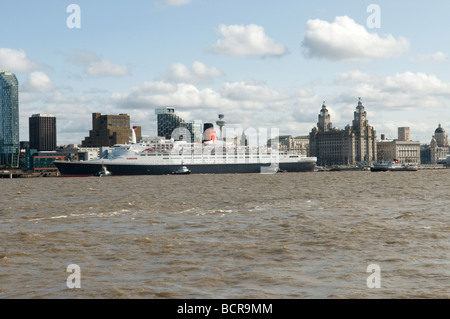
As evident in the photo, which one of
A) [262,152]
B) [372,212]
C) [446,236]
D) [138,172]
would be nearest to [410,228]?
[446,236]

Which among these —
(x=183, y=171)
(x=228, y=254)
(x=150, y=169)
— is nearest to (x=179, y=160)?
(x=183, y=171)

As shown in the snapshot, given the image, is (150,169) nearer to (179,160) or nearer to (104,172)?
(179,160)

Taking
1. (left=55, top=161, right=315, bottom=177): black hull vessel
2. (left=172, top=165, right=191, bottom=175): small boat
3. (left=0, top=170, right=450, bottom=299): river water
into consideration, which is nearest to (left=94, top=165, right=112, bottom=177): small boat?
(left=55, top=161, right=315, bottom=177): black hull vessel

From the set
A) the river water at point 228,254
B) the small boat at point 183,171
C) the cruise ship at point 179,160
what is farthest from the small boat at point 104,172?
the river water at point 228,254

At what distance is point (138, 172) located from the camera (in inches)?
5359

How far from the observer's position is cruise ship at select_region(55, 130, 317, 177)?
136000 millimetres

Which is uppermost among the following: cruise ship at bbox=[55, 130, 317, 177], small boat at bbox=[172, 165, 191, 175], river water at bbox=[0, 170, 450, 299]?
cruise ship at bbox=[55, 130, 317, 177]

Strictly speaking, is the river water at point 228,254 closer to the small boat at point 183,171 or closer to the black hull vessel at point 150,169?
the black hull vessel at point 150,169

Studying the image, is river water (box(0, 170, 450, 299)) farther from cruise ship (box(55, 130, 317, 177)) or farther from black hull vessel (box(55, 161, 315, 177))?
cruise ship (box(55, 130, 317, 177))

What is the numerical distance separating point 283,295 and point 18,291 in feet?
23.9

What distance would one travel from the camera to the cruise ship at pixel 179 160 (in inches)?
5354

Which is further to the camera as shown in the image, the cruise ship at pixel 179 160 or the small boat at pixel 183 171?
the small boat at pixel 183 171

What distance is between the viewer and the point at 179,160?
142375 millimetres

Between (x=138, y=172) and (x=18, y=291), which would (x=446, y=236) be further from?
(x=138, y=172)
